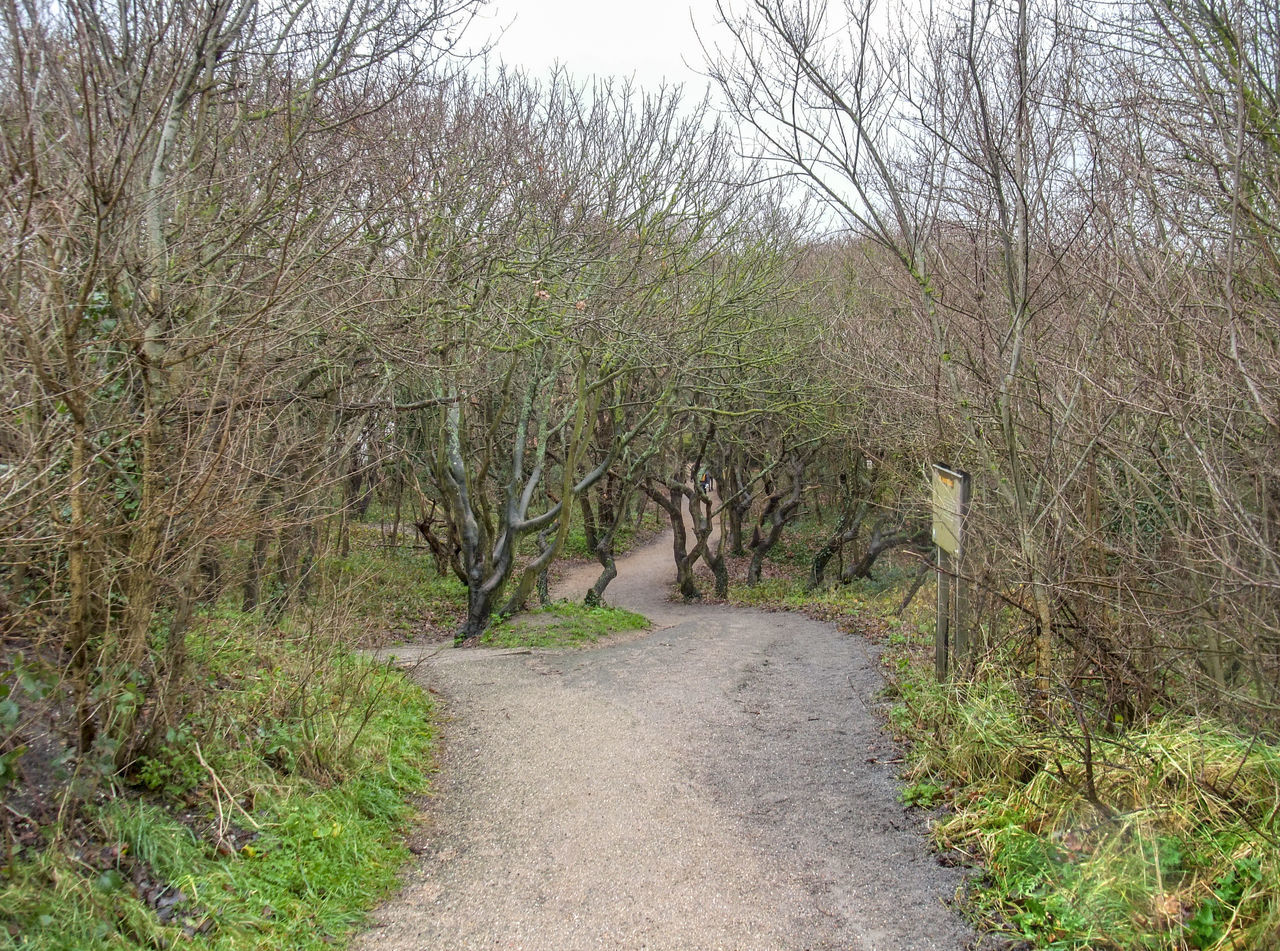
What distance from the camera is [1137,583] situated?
5.40 meters

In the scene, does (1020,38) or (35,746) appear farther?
(1020,38)

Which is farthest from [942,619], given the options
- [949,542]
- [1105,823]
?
[1105,823]

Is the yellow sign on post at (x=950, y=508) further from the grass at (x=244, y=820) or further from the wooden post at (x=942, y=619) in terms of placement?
the grass at (x=244, y=820)

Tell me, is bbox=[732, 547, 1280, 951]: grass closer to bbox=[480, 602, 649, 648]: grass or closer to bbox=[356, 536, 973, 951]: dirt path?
bbox=[356, 536, 973, 951]: dirt path

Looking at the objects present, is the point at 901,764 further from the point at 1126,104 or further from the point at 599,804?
the point at 1126,104

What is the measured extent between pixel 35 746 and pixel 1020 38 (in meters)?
6.38

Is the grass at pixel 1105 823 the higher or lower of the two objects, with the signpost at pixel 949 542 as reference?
lower

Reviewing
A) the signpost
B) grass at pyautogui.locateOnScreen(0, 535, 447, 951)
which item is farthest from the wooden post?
grass at pyautogui.locateOnScreen(0, 535, 447, 951)

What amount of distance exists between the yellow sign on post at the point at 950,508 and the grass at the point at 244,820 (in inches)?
154

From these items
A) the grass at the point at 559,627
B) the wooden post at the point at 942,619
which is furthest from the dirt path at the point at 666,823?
the grass at the point at 559,627

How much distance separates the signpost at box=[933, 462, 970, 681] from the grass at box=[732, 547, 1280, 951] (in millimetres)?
662

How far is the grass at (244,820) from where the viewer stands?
325cm

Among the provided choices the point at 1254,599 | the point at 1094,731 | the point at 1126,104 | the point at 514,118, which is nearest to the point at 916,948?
the point at 1094,731

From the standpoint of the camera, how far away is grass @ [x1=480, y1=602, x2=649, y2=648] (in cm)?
1127
